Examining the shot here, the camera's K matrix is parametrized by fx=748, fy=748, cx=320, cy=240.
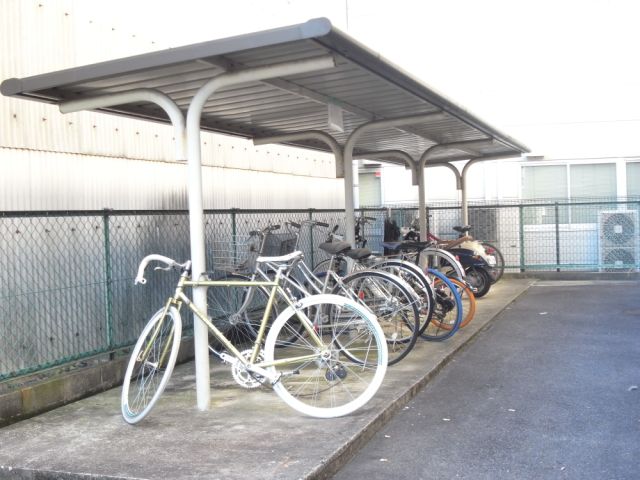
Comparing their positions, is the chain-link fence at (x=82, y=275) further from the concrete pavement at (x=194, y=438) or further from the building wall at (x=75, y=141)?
the concrete pavement at (x=194, y=438)

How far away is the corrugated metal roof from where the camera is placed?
15.3ft

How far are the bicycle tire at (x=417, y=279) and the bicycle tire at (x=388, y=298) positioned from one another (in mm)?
473

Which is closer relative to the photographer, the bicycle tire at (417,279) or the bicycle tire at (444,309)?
the bicycle tire at (417,279)

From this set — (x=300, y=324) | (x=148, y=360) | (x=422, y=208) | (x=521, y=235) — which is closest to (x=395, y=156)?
(x=422, y=208)

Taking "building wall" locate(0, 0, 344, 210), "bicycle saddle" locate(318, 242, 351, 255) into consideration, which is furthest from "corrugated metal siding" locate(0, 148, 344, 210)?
"bicycle saddle" locate(318, 242, 351, 255)

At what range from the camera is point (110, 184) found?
7.48m

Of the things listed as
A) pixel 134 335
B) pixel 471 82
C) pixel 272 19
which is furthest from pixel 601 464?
pixel 471 82

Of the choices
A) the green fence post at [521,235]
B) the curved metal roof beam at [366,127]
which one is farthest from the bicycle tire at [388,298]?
the green fence post at [521,235]

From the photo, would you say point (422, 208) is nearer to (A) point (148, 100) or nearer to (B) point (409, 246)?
(B) point (409, 246)

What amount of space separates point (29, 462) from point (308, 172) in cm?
862

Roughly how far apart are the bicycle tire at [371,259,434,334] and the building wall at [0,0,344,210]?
268 centimetres

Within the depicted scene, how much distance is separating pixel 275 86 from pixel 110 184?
2409mm

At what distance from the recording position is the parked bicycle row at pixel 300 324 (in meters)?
5.10

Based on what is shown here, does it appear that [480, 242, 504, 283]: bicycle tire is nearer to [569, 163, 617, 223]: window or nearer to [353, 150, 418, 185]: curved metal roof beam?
[353, 150, 418, 185]: curved metal roof beam
